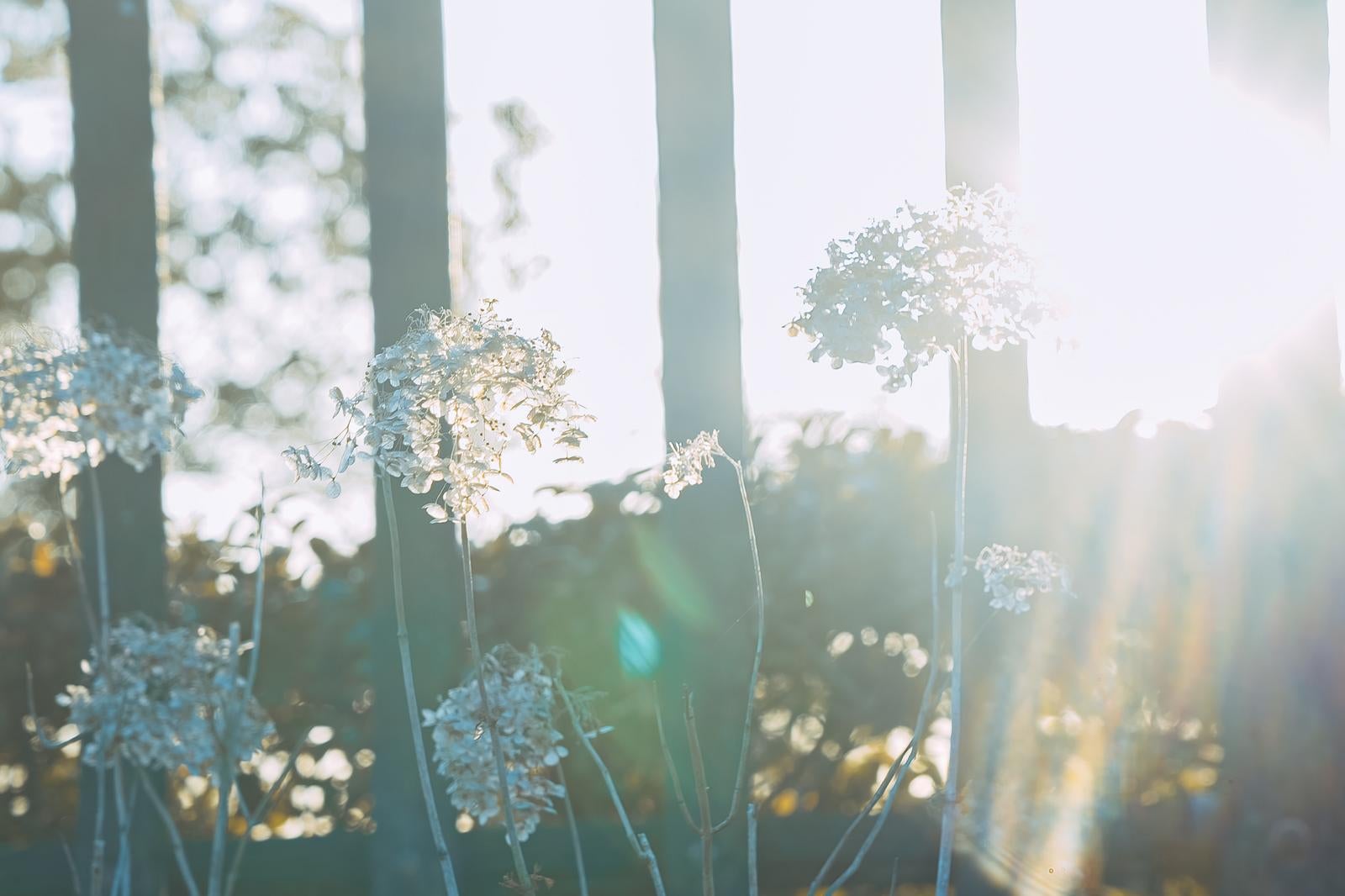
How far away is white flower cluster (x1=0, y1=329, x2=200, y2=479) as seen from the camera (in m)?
1.67

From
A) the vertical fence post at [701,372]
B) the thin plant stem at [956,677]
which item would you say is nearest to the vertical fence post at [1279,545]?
the vertical fence post at [701,372]

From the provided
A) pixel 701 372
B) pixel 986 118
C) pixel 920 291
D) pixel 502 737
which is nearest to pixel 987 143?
pixel 986 118

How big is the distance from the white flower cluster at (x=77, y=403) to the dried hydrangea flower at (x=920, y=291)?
991 mm

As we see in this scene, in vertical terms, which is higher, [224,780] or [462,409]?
[462,409]

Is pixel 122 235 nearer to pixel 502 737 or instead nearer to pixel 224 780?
pixel 224 780

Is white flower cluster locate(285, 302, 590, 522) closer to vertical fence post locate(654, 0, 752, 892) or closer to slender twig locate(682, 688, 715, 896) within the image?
slender twig locate(682, 688, 715, 896)

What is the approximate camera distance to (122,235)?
2.65m

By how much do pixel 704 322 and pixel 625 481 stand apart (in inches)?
24.1

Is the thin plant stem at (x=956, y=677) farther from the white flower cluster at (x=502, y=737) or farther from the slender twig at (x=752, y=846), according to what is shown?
the white flower cluster at (x=502, y=737)

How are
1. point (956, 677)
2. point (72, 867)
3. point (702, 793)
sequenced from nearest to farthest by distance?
point (702, 793) < point (956, 677) < point (72, 867)

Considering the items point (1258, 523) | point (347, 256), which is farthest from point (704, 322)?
point (347, 256)

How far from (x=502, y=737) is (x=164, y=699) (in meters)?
0.67

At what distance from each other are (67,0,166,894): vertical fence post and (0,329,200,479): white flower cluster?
886 mm

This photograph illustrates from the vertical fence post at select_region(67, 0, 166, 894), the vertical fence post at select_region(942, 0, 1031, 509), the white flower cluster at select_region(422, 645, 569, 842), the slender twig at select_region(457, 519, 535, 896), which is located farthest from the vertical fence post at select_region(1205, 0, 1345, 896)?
the vertical fence post at select_region(67, 0, 166, 894)
